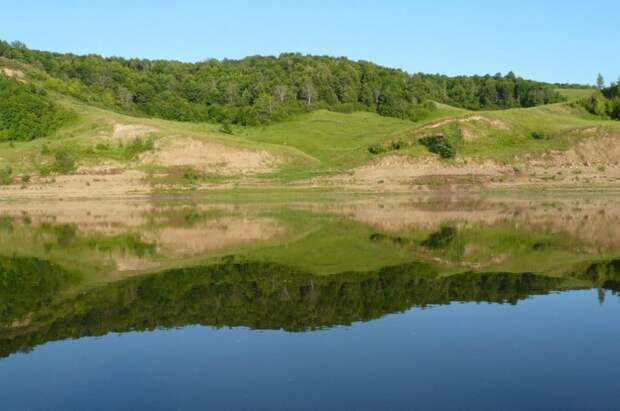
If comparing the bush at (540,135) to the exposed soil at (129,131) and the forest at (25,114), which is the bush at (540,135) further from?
the forest at (25,114)

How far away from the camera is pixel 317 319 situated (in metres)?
20.9

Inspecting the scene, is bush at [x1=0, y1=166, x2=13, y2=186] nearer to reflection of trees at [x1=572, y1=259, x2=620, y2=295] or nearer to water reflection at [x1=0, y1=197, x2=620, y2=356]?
water reflection at [x1=0, y1=197, x2=620, y2=356]

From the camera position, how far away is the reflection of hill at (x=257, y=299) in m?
21.0

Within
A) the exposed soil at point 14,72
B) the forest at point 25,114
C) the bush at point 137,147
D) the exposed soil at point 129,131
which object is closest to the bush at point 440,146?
the bush at point 137,147

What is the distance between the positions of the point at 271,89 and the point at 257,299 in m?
146

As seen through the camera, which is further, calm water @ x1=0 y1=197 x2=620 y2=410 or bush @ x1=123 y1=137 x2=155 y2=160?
bush @ x1=123 y1=137 x2=155 y2=160

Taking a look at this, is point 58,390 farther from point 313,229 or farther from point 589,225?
point 589,225

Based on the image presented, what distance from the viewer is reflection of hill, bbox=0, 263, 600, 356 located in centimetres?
2102

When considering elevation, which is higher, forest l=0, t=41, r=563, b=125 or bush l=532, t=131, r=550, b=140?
forest l=0, t=41, r=563, b=125

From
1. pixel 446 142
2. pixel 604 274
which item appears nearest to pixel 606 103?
pixel 446 142

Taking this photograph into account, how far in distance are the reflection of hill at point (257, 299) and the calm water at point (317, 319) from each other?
0.36 ft

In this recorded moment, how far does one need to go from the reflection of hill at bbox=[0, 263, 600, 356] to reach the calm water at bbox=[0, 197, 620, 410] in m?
0.11

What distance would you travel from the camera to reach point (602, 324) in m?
19.7

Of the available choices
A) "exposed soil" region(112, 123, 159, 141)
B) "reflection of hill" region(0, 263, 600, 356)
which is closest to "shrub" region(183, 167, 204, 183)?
"exposed soil" region(112, 123, 159, 141)
